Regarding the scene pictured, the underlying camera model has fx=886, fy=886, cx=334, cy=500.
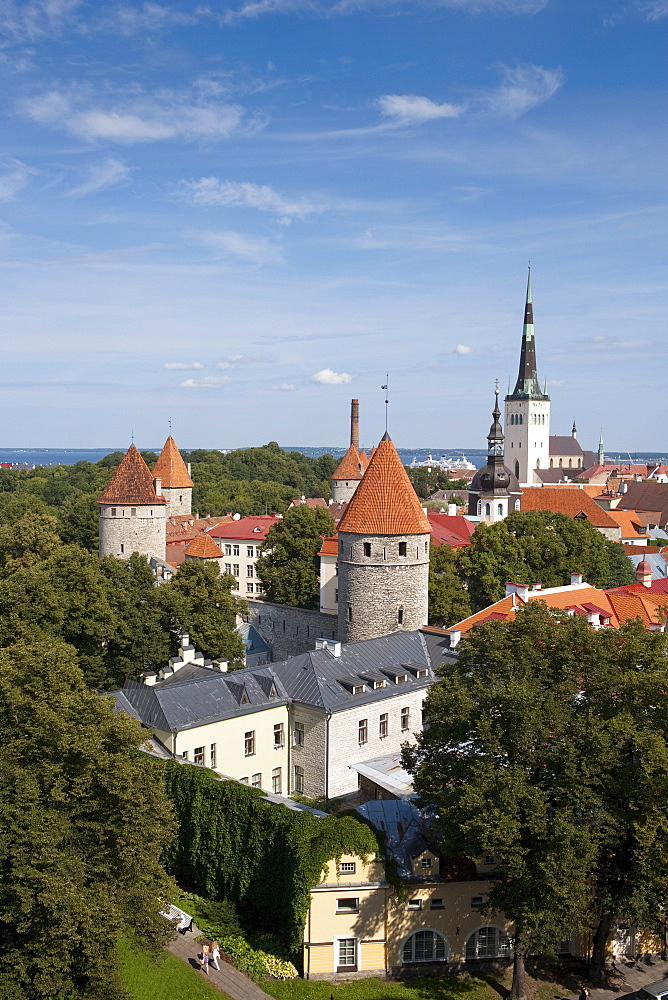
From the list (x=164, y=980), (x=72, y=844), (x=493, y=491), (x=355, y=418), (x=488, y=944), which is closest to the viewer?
(x=72, y=844)

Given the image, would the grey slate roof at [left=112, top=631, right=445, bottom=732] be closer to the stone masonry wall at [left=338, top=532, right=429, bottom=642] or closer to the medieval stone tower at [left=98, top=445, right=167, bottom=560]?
the stone masonry wall at [left=338, top=532, right=429, bottom=642]

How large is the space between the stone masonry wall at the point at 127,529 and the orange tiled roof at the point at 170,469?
1745 cm

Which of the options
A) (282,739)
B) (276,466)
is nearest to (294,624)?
(282,739)

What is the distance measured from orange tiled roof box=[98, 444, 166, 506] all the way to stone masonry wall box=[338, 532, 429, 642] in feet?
61.9

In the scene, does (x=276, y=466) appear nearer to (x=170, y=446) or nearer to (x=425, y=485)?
(x=425, y=485)

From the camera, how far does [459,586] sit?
134 ft

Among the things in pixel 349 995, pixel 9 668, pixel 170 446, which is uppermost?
pixel 170 446

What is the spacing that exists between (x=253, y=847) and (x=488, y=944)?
5.75m

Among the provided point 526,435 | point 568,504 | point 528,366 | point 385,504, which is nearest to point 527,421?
point 526,435

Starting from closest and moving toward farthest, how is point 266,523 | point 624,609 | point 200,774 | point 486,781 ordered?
point 486,781 → point 200,774 → point 624,609 → point 266,523

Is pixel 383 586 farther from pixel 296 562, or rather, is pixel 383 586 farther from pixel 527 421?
pixel 527 421

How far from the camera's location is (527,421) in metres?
112

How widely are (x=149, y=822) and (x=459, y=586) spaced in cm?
2619

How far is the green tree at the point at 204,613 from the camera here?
108 ft
